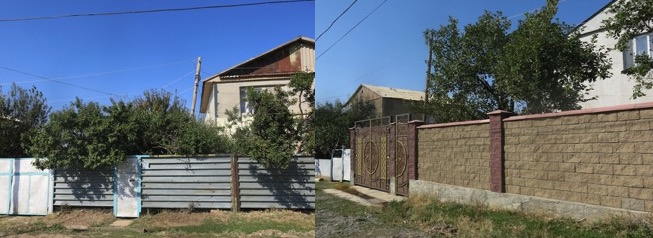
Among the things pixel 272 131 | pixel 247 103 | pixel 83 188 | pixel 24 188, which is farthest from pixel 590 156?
pixel 24 188

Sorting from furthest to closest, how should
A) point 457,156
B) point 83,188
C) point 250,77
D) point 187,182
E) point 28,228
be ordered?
point 250,77 → point 83,188 → point 187,182 → point 28,228 → point 457,156

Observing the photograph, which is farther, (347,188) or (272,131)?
(272,131)

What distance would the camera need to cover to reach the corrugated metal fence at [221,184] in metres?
8.92

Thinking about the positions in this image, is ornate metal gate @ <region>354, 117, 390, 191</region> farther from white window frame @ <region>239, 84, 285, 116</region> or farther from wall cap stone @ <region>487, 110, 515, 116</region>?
white window frame @ <region>239, 84, 285, 116</region>

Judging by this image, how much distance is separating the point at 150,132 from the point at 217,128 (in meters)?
1.40

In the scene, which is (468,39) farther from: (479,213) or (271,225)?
(271,225)

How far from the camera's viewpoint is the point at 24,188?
9617mm

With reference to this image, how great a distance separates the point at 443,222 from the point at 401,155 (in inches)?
39.1

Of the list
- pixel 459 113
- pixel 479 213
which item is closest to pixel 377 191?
pixel 459 113

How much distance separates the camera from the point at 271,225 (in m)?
7.83

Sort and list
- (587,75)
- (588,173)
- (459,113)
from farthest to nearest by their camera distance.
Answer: (588,173)
(459,113)
(587,75)

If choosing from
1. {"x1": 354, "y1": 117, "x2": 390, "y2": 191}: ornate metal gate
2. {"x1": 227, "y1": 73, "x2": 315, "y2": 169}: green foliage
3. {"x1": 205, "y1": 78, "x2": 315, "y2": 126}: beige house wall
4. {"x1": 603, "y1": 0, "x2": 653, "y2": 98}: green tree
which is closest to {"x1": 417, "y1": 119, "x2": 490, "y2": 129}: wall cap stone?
{"x1": 354, "y1": 117, "x2": 390, "y2": 191}: ornate metal gate

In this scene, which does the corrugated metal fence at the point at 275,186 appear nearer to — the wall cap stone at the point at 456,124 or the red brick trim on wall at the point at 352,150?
the wall cap stone at the point at 456,124

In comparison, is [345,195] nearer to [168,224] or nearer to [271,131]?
[271,131]
